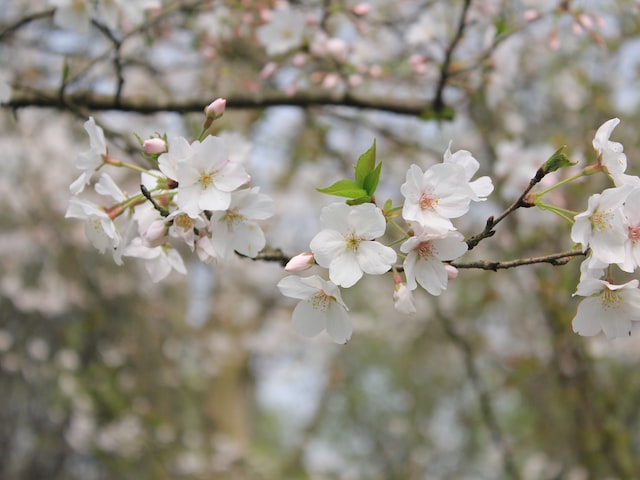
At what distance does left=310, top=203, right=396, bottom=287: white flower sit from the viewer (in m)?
1.06

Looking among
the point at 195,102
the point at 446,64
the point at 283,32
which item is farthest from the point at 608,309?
the point at 283,32

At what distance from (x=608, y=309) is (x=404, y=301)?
391mm

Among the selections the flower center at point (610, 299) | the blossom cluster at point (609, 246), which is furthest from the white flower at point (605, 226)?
the flower center at point (610, 299)

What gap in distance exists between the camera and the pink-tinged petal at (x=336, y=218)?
42.9 inches

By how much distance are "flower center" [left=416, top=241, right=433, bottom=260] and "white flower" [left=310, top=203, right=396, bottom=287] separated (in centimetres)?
5

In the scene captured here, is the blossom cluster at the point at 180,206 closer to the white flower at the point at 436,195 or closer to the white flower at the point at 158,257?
the white flower at the point at 158,257

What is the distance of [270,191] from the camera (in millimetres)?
7660

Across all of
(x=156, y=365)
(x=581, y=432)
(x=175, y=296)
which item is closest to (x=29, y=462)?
(x=156, y=365)

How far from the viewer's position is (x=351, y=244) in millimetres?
1083

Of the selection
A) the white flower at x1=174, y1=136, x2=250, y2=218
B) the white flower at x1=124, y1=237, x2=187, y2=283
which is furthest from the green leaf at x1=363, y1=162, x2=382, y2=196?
the white flower at x1=124, y1=237, x2=187, y2=283

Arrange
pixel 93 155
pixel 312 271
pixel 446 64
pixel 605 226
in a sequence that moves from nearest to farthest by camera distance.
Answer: pixel 605 226 < pixel 93 155 < pixel 446 64 < pixel 312 271

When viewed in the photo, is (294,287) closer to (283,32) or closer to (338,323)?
(338,323)

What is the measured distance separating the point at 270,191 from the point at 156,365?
2504 millimetres

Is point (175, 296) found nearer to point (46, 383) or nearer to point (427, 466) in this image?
point (46, 383)
